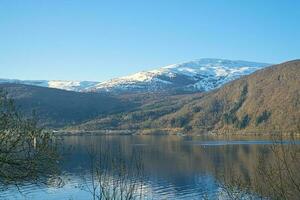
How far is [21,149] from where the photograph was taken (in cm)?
1869

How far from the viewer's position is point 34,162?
57.7ft

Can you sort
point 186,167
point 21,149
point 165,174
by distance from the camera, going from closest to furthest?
point 21,149 < point 165,174 < point 186,167

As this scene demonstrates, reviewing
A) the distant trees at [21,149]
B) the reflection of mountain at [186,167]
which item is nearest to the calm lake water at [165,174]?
the reflection of mountain at [186,167]

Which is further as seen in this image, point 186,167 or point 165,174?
point 186,167

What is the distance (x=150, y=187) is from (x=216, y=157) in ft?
132

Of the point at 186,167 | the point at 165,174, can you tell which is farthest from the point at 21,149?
the point at 186,167

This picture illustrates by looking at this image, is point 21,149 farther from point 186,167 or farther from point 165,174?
point 186,167

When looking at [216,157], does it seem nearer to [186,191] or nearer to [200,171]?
[200,171]

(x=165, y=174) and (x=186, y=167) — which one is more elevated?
(x=186, y=167)

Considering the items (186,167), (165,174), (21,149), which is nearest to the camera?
(21,149)

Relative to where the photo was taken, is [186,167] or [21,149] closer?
[21,149]

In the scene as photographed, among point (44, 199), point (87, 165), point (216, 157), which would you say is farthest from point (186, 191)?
point (216, 157)

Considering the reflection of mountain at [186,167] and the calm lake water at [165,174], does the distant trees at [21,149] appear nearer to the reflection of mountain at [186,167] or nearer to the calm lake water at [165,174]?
the calm lake water at [165,174]

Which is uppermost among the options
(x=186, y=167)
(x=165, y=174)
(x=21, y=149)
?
(x=21, y=149)
